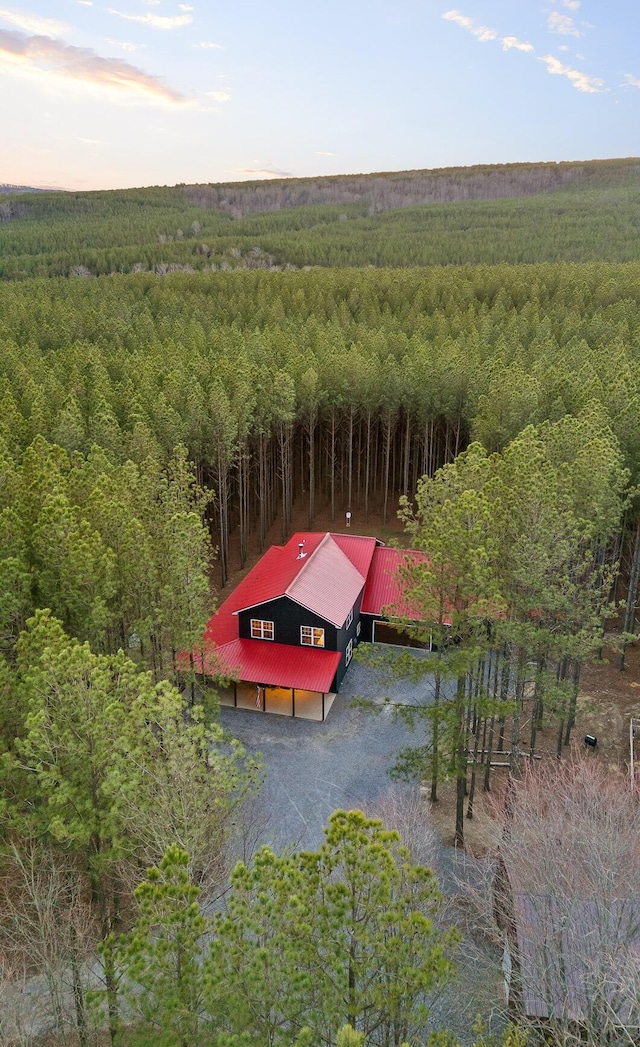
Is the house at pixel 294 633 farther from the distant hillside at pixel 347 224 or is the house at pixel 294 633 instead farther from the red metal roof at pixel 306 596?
the distant hillside at pixel 347 224

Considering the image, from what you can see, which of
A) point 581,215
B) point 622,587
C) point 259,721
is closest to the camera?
point 259,721

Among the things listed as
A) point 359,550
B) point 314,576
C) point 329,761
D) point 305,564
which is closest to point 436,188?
point 359,550

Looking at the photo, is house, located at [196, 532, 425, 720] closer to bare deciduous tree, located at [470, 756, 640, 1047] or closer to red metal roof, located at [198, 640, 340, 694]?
red metal roof, located at [198, 640, 340, 694]

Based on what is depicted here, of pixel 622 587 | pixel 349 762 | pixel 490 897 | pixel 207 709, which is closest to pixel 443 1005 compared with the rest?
pixel 490 897

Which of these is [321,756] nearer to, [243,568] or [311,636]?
[311,636]

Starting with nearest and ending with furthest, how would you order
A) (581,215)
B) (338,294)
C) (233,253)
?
(338,294) < (233,253) < (581,215)

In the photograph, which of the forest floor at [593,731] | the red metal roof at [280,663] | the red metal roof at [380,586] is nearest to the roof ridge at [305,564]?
the red metal roof at [280,663]

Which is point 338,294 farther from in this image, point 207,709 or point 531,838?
point 531,838
